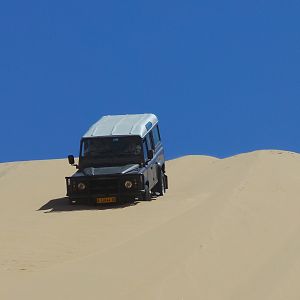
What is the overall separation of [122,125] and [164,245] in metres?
7.94

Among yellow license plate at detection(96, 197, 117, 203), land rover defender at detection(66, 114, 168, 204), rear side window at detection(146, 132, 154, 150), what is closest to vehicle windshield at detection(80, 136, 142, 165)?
land rover defender at detection(66, 114, 168, 204)

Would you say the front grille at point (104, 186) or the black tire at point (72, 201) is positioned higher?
the front grille at point (104, 186)

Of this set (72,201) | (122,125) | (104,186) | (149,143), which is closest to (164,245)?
(104,186)

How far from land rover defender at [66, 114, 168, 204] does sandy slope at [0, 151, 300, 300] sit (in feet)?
1.53

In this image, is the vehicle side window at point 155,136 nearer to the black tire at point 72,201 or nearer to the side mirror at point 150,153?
the side mirror at point 150,153

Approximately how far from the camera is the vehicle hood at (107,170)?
18453mm

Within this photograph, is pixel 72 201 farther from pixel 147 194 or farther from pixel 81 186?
pixel 147 194

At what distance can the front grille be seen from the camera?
1828 centimetres

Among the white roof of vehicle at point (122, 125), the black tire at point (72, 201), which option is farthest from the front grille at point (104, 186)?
the white roof of vehicle at point (122, 125)

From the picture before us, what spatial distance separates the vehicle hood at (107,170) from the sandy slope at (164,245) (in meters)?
0.87

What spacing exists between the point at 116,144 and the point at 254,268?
330 inches

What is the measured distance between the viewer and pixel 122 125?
20.5 m

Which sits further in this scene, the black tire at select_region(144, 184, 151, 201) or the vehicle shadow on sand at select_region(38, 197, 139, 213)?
the black tire at select_region(144, 184, 151, 201)

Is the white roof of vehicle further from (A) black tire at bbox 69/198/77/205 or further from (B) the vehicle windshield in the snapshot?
(A) black tire at bbox 69/198/77/205
